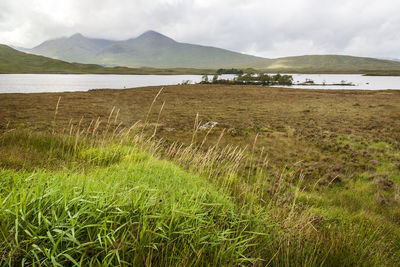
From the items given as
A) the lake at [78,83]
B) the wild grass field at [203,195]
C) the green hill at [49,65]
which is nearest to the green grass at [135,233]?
the wild grass field at [203,195]

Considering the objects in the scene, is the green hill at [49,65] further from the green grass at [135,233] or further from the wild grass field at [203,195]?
the green grass at [135,233]

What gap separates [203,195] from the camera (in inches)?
127

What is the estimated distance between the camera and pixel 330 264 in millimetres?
2842

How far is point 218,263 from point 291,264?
0.96 metres

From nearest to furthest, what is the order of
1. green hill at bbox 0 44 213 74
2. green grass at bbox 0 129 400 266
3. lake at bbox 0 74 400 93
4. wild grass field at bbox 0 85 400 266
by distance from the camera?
green grass at bbox 0 129 400 266 < wild grass field at bbox 0 85 400 266 < lake at bbox 0 74 400 93 < green hill at bbox 0 44 213 74

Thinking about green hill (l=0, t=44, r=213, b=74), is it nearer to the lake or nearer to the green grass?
the lake

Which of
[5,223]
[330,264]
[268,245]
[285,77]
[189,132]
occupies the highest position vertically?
[285,77]

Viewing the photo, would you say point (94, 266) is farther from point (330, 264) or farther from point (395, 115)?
point (395, 115)

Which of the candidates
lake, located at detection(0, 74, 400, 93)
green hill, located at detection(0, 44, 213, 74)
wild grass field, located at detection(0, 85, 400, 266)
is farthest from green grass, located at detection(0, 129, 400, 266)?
green hill, located at detection(0, 44, 213, 74)

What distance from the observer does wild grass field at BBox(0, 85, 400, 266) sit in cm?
225

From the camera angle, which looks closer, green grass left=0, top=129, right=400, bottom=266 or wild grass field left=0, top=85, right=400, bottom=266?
green grass left=0, top=129, right=400, bottom=266

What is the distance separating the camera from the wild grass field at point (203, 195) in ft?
7.40

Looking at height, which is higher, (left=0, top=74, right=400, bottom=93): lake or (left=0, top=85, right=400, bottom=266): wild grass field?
(left=0, top=74, right=400, bottom=93): lake

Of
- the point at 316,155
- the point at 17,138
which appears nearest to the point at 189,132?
the point at 316,155
